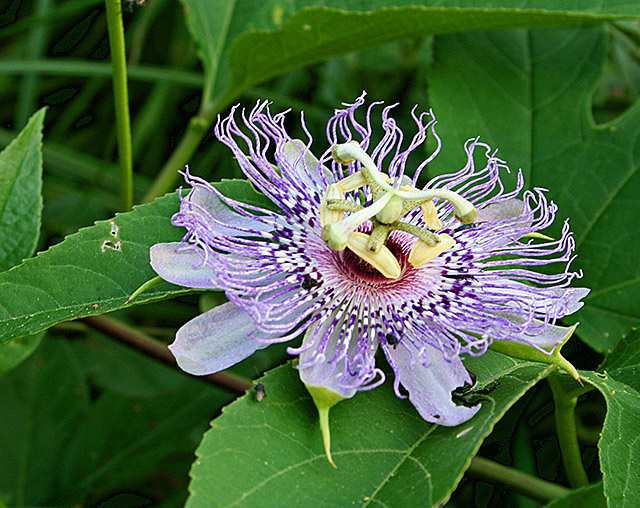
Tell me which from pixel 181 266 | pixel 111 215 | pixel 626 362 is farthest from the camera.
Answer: pixel 111 215

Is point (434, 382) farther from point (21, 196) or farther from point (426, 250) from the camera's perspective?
point (21, 196)

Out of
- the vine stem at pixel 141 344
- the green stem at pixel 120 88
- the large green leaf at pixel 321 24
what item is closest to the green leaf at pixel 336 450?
the vine stem at pixel 141 344

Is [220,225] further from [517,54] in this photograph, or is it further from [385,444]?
[517,54]

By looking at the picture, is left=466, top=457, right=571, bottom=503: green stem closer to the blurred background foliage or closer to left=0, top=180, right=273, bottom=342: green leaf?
the blurred background foliage

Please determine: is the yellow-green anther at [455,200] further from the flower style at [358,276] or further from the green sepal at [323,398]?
the green sepal at [323,398]

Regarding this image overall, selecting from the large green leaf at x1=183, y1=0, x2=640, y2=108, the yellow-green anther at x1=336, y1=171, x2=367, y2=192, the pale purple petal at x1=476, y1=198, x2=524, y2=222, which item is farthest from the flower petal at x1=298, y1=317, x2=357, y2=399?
the large green leaf at x1=183, y1=0, x2=640, y2=108

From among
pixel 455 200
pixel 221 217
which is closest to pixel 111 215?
pixel 221 217

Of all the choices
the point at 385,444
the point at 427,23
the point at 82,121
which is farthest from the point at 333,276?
the point at 82,121
